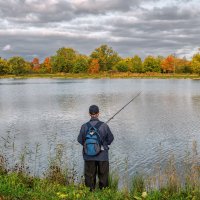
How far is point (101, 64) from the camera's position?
150125mm

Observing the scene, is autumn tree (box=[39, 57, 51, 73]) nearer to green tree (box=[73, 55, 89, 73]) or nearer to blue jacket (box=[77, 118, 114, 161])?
green tree (box=[73, 55, 89, 73])

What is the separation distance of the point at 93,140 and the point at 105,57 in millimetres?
148505

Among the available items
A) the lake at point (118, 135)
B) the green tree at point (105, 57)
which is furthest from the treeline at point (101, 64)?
the lake at point (118, 135)

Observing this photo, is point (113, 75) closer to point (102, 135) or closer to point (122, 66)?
point (122, 66)

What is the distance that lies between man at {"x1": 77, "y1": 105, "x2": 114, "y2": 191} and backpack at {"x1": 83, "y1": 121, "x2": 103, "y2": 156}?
6cm

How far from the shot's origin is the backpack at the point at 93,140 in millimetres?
8828

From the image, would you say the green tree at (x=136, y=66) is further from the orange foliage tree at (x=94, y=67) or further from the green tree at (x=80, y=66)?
the green tree at (x=80, y=66)

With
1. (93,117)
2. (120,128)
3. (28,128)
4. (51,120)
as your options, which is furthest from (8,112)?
(93,117)

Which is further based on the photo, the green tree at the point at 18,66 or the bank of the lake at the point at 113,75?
the green tree at the point at 18,66

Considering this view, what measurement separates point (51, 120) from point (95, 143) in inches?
708

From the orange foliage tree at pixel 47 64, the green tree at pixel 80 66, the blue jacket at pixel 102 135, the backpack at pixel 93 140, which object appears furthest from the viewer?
the orange foliage tree at pixel 47 64

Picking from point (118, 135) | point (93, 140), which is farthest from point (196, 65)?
point (93, 140)

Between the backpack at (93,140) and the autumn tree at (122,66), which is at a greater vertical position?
the autumn tree at (122,66)

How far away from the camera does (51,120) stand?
86.8 feet
